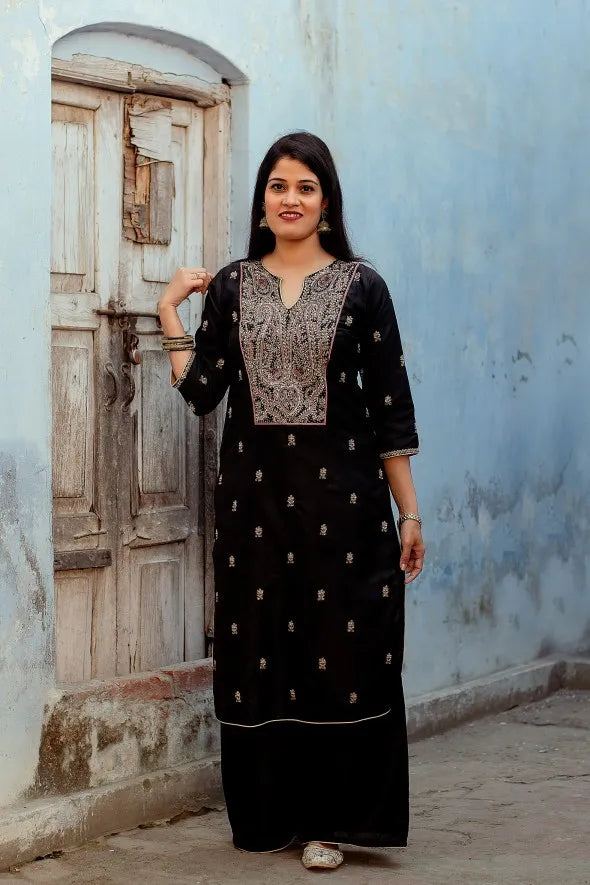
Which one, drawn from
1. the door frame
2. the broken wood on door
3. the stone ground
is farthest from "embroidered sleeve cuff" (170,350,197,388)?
the stone ground

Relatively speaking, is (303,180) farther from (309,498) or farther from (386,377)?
(309,498)

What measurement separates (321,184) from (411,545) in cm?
102

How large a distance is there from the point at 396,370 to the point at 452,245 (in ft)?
6.20

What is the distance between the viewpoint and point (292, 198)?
153 inches

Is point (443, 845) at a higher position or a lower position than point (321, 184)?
lower

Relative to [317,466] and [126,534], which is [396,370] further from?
[126,534]

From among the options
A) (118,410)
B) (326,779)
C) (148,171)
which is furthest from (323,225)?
(326,779)

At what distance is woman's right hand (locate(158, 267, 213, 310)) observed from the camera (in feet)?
13.4

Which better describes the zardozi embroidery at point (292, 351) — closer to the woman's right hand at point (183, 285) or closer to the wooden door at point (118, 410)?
the woman's right hand at point (183, 285)

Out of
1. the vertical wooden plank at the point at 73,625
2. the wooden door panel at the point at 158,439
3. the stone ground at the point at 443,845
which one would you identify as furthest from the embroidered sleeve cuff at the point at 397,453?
the stone ground at the point at 443,845

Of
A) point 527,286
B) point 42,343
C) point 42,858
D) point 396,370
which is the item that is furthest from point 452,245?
point 42,858

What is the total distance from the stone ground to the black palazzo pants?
0.32ft

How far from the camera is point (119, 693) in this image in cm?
428

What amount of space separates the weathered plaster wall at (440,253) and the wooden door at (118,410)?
8.3 inches
